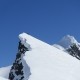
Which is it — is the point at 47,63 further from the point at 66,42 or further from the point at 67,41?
the point at 66,42

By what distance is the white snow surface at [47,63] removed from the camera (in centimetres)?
Answer: 5714

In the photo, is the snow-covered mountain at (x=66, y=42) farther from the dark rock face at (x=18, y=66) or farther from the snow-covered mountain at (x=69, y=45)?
the dark rock face at (x=18, y=66)

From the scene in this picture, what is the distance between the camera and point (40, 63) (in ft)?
202

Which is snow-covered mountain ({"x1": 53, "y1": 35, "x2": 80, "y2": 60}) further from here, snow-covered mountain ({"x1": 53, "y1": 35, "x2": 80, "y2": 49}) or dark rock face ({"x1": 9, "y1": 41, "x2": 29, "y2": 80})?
dark rock face ({"x1": 9, "y1": 41, "x2": 29, "y2": 80})

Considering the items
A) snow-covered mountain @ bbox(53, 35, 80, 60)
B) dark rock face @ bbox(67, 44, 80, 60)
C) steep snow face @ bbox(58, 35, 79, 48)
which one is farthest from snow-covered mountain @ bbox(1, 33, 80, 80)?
steep snow face @ bbox(58, 35, 79, 48)

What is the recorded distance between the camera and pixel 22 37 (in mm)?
69125

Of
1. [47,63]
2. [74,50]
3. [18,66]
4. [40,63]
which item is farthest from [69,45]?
[40,63]

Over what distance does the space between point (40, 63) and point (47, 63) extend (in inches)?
51.8

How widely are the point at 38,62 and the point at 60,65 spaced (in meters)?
3.95

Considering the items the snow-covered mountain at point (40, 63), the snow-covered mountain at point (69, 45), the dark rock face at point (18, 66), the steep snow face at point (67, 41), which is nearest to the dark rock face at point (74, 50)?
the snow-covered mountain at point (69, 45)

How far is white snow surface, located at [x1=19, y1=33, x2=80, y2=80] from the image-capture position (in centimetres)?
5714

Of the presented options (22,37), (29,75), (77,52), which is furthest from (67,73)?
(77,52)

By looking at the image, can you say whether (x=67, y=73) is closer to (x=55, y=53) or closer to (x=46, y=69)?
(x=46, y=69)

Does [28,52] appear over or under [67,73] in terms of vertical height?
over
